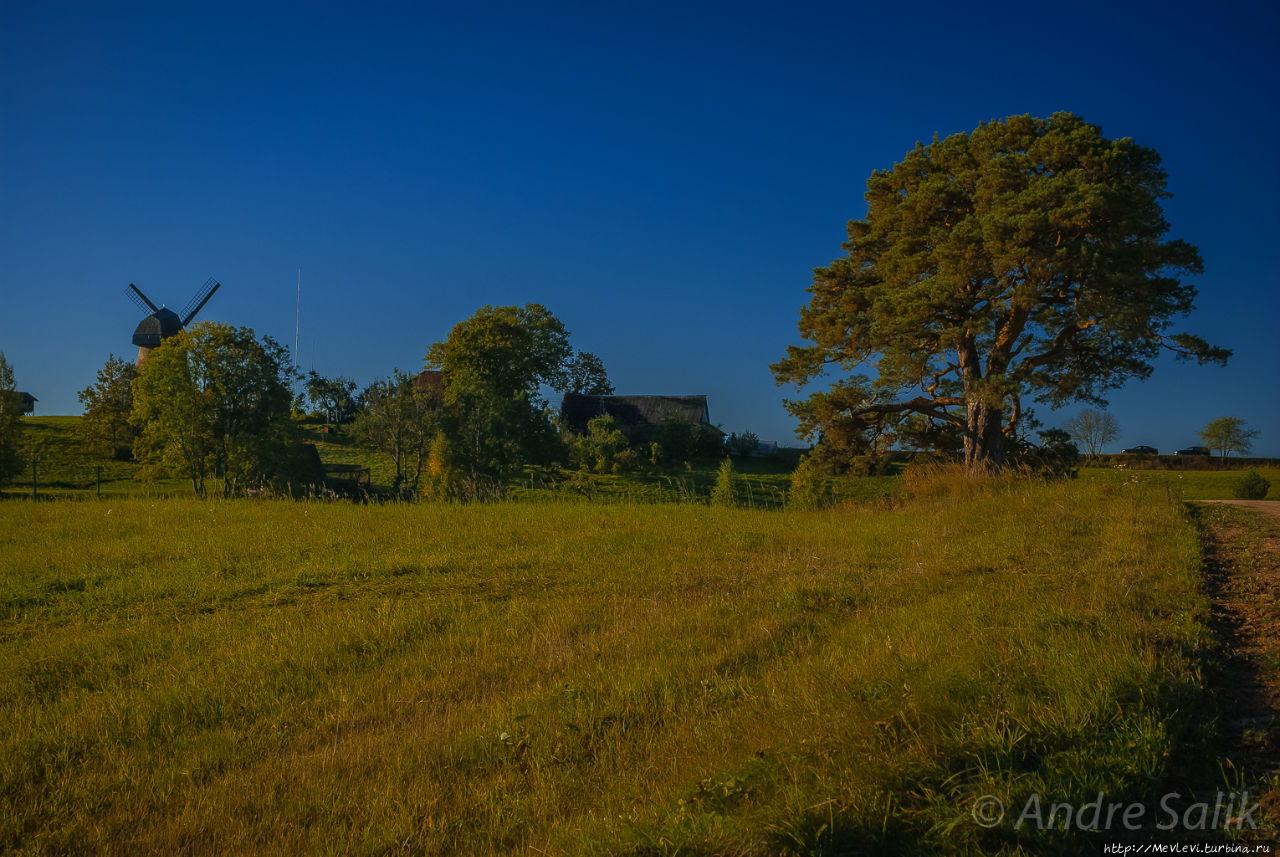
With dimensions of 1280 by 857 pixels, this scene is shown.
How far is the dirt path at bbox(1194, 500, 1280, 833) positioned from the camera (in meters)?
3.47

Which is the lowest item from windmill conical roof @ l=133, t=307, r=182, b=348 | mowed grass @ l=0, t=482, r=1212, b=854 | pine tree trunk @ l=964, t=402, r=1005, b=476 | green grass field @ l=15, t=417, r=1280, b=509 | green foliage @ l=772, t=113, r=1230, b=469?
mowed grass @ l=0, t=482, r=1212, b=854

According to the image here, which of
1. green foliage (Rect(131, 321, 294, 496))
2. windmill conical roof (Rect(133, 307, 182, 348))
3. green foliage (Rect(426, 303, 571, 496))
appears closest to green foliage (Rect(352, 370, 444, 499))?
green foliage (Rect(426, 303, 571, 496))

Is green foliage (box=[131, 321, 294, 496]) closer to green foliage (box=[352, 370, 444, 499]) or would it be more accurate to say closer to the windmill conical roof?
green foliage (box=[352, 370, 444, 499])

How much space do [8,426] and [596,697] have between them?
145 ft

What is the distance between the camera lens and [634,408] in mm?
65688

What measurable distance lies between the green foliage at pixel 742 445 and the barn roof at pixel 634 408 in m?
4.87

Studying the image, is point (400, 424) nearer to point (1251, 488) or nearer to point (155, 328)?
point (1251, 488)

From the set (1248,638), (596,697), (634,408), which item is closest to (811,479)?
(1248,638)

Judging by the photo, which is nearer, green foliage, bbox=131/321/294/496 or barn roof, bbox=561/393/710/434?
green foliage, bbox=131/321/294/496

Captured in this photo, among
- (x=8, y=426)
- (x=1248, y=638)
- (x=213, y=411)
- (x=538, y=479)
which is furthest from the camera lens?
(x=538, y=479)

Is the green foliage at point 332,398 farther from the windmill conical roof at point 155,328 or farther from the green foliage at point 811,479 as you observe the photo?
the green foliage at point 811,479

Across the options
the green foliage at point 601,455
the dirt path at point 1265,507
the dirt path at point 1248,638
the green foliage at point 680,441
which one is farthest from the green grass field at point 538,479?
the dirt path at point 1248,638

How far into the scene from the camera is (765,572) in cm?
852

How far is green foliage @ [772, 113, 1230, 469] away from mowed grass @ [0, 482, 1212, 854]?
1055 centimetres
